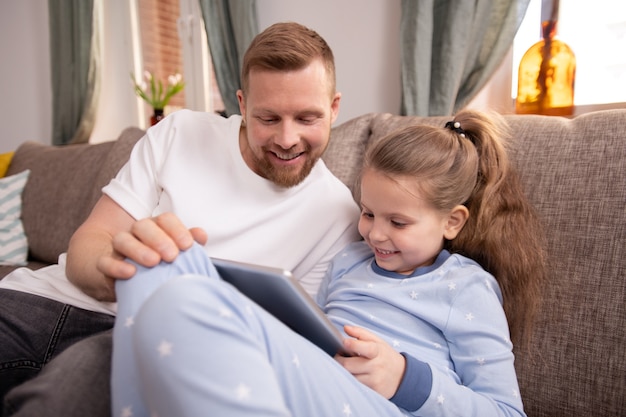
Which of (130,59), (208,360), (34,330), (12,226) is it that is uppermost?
(130,59)

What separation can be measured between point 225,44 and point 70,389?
2250 mm

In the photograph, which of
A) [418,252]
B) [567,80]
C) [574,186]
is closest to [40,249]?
[418,252]

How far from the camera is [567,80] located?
1.67 meters

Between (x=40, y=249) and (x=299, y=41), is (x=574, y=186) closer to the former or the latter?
(x=299, y=41)

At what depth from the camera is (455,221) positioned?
41.8 inches

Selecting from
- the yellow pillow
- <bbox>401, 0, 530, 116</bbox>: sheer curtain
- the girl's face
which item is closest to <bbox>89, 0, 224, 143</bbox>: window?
the yellow pillow

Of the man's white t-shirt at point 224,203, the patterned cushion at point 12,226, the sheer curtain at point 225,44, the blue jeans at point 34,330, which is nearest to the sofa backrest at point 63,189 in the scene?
the patterned cushion at point 12,226

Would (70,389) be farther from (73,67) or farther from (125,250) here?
(73,67)

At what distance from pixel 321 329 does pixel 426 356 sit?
31 centimetres

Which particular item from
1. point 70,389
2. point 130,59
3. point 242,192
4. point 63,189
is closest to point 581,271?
point 242,192

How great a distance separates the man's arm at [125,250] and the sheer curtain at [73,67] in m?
2.62

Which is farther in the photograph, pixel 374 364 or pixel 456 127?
pixel 456 127

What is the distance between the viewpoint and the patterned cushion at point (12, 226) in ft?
7.11

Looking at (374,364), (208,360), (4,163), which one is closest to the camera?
(208,360)
